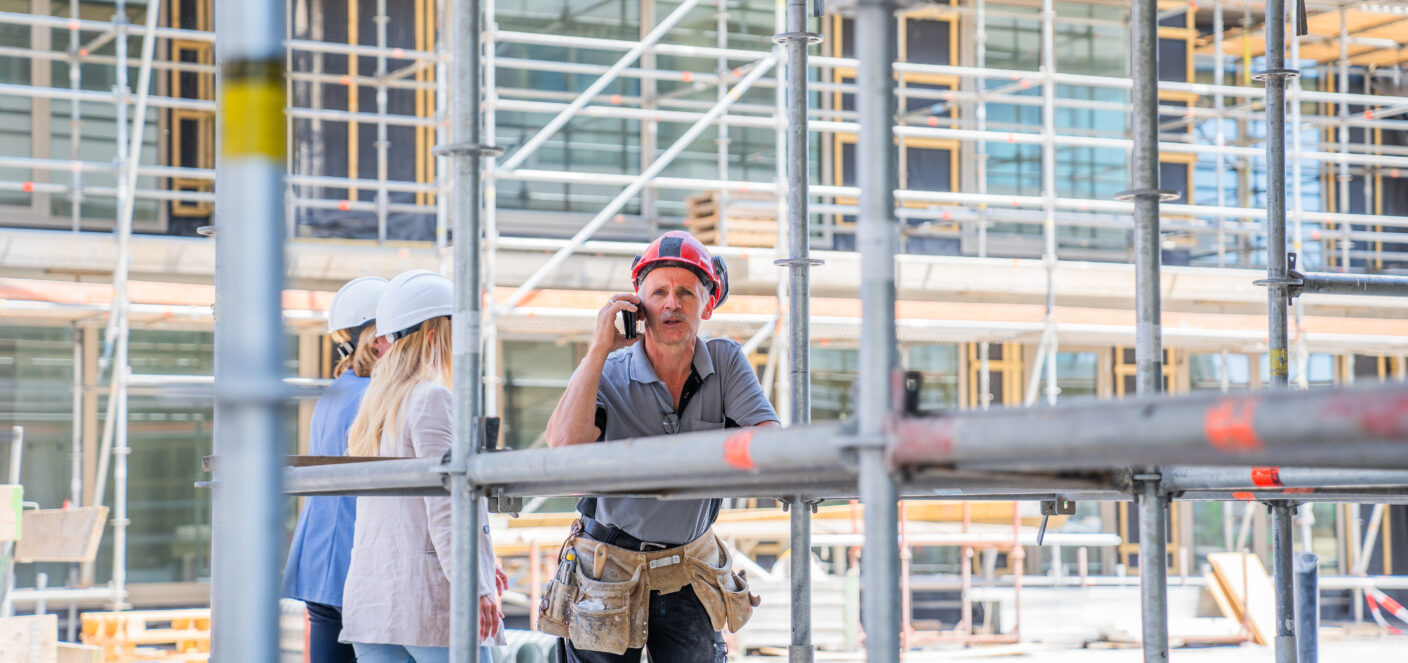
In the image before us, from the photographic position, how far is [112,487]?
11.0 metres

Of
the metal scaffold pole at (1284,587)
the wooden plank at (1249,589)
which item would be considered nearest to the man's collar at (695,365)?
the metal scaffold pole at (1284,587)

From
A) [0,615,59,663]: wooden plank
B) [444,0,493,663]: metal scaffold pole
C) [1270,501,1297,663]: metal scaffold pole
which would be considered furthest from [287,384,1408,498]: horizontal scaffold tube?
[0,615,59,663]: wooden plank

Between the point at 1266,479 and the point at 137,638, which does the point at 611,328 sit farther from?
the point at 137,638

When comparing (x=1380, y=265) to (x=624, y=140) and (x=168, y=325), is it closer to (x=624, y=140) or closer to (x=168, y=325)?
(x=624, y=140)

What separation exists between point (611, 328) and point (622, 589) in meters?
0.66

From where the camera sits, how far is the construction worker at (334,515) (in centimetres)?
423

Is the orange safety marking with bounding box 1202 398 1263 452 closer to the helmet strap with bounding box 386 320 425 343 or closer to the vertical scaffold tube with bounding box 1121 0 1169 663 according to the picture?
the vertical scaffold tube with bounding box 1121 0 1169 663

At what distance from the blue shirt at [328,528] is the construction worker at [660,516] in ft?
2.31

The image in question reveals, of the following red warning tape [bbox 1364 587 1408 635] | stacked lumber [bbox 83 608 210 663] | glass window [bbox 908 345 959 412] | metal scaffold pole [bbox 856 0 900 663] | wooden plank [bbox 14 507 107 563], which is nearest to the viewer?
metal scaffold pole [bbox 856 0 900 663]

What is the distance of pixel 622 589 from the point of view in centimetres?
376

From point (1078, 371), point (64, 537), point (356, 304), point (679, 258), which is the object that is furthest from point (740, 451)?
point (1078, 371)

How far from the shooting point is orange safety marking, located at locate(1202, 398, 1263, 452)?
63.6 inches

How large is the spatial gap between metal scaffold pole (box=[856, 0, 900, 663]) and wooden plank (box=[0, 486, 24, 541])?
220 inches

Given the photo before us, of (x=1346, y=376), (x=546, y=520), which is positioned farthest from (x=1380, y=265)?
(x=546, y=520)
